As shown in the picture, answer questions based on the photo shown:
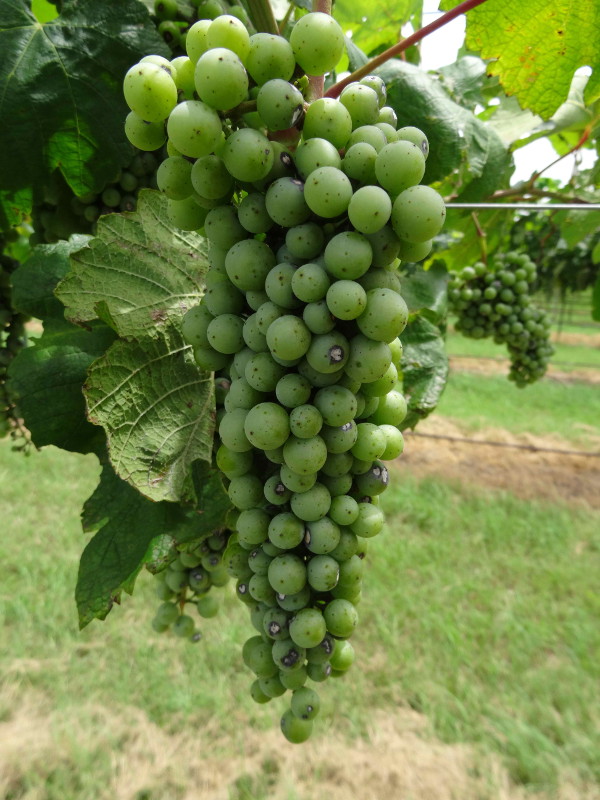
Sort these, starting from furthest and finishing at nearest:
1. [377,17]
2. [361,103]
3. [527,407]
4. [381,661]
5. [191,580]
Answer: [527,407]
[381,661]
[377,17]
[191,580]
[361,103]

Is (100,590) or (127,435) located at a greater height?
(127,435)

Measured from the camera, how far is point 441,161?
3.72 feet

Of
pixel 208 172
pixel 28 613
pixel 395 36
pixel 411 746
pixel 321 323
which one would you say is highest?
pixel 395 36

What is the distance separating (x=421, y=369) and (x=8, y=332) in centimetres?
97

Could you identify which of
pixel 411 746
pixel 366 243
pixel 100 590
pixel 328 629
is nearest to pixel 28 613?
pixel 411 746

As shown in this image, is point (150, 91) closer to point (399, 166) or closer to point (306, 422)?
point (399, 166)

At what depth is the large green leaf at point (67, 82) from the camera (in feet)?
3.18

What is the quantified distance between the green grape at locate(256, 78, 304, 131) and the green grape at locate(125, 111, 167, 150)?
0.12 m

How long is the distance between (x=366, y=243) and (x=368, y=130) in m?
0.14

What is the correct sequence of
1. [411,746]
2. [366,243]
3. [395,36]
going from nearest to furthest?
[366,243] < [395,36] < [411,746]

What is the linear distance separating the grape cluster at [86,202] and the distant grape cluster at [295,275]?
0.51 meters

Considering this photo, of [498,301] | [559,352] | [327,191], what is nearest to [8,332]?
[327,191]

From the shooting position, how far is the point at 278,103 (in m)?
0.59

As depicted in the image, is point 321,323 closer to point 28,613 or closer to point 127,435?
point 127,435
